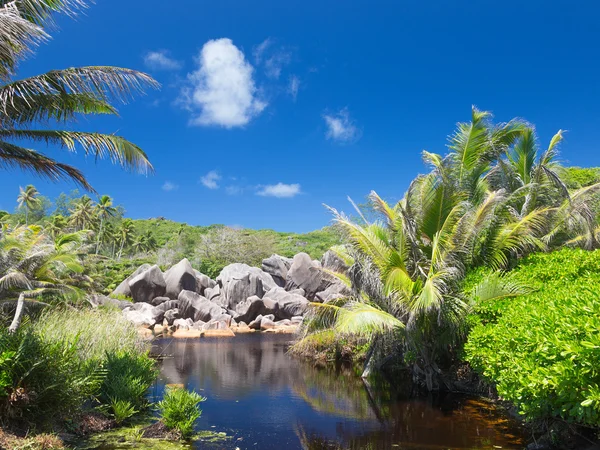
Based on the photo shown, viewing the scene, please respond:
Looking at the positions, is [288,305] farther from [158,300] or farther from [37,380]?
[37,380]

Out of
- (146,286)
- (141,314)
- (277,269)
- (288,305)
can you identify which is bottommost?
(141,314)

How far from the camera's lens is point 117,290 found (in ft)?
121

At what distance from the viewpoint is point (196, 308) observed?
32.5 meters

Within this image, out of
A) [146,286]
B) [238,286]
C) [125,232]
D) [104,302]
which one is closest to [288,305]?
[238,286]

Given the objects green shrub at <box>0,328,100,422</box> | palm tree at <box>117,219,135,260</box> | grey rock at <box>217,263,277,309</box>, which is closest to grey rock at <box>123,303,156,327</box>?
grey rock at <box>217,263,277,309</box>

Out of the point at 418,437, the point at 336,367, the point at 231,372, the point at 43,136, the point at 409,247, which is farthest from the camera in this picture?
the point at 336,367

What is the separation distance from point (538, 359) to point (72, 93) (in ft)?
32.3

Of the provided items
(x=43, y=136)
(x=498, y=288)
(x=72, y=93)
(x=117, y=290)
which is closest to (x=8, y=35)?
(x=72, y=93)

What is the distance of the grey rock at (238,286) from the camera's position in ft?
116

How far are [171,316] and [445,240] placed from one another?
77.2ft

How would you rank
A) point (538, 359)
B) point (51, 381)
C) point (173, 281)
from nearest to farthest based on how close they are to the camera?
point (538, 359)
point (51, 381)
point (173, 281)

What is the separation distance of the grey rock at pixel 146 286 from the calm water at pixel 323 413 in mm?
19191

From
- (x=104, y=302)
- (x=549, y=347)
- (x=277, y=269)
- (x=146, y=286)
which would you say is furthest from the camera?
(x=277, y=269)

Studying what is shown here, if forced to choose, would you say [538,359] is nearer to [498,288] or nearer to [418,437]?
[418,437]
